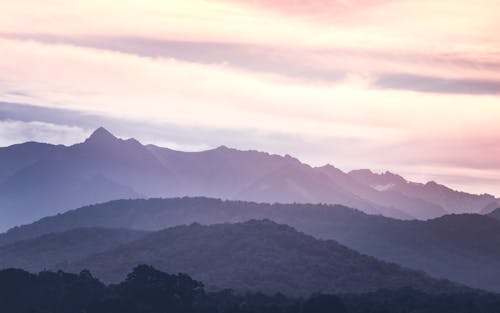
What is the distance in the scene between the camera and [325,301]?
200 metres

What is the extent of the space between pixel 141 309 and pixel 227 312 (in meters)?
14.9

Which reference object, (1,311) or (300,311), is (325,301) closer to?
(300,311)

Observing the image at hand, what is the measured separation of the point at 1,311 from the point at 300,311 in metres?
51.8

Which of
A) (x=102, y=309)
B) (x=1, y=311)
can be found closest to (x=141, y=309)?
(x=102, y=309)

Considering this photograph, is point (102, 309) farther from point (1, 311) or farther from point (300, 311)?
point (300, 311)

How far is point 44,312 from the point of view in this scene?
653 ft

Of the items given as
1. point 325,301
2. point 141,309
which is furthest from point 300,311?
point 141,309

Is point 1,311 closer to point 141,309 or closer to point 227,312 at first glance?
point 141,309

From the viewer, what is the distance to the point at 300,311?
654 feet

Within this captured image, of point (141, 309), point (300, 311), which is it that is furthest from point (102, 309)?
point (300, 311)

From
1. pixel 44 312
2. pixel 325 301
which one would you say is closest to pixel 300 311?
pixel 325 301

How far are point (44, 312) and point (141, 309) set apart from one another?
16847 mm

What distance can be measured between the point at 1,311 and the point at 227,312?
128ft

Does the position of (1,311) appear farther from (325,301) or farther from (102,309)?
(325,301)
